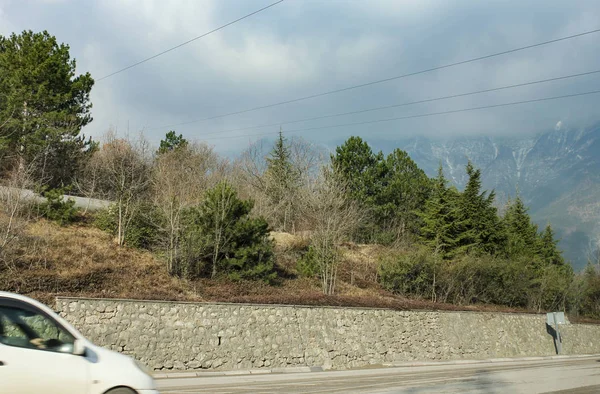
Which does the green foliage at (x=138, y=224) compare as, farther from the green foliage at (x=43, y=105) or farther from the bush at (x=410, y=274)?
the bush at (x=410, y=274)

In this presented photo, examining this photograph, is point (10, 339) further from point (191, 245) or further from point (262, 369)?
point (191, 245)

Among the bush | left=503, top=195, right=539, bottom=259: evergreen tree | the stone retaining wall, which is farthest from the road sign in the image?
left=503, top=195, right=539, bottom=259: evergreen tree

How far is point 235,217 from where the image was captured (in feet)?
91.8

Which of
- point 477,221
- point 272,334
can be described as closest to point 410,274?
point 477,221

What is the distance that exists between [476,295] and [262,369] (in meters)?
21.3

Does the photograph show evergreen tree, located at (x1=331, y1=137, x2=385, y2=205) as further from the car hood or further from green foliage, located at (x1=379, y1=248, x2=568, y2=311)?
the car hood

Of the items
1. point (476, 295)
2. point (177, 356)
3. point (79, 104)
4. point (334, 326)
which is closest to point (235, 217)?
point (334, 326)

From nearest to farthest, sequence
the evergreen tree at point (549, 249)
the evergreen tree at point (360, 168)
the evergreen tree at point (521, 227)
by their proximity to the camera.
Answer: the evergreen tree at point (360, 168) < the evergreen tree at point (521, 227) < the evergreen tree at point (549, 249)

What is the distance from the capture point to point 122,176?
99.7 feet

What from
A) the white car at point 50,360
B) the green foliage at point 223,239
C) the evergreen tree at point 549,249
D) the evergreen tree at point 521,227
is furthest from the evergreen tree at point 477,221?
the white car at point 50,360

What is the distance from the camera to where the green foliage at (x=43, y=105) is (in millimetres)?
31000

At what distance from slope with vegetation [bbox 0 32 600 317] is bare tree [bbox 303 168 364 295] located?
0.17 metres

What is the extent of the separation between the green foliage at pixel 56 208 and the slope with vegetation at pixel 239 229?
0.07 meters

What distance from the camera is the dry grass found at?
64.4ft
